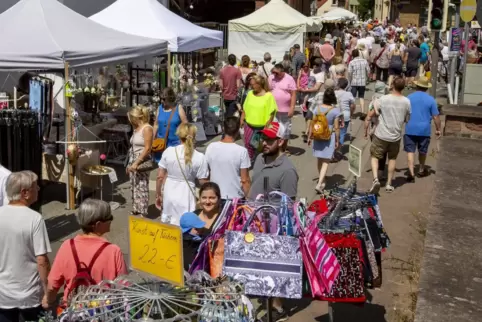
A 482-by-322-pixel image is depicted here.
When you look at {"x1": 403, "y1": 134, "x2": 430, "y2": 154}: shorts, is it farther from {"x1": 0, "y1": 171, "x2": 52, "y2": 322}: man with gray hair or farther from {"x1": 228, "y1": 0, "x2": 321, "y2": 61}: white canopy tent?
{"x1": 228, "y1": 0, "x2": 321, "y2": 61}: white canopy tent

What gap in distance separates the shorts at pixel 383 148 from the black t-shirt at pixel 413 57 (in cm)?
1132

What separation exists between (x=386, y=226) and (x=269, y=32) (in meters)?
15.5

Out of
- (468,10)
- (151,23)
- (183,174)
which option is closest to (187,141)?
(183,174)

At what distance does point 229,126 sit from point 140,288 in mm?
3168

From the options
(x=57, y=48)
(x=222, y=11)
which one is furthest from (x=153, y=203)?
(x=222, y=11)

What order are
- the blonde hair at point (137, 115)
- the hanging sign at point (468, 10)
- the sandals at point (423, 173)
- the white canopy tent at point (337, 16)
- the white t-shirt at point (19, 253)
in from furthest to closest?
the white canopy tent at point (337, 16), the hanging sign at point (468, 10), the sandals at point (423, 173), the blonde hair at point (137, 115), the white t-shirt at point (19, 253)

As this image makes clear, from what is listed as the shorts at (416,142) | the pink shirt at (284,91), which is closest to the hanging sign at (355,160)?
the shorts at (416,142)

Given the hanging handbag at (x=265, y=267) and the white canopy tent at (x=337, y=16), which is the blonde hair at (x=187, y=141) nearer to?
the hanging handbag at (x=265, y=267)

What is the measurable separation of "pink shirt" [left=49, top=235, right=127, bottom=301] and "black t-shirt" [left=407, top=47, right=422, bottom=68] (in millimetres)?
17787

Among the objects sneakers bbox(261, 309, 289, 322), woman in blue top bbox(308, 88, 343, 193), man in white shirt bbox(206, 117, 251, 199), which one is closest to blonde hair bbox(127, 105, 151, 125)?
man in white shirt bbox(206, 117, 251, 199)

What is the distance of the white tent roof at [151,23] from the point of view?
42.7 ft

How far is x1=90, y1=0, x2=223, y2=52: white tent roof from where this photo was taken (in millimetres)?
13000

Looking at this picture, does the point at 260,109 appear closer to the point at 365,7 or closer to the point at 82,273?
the point at 82,273

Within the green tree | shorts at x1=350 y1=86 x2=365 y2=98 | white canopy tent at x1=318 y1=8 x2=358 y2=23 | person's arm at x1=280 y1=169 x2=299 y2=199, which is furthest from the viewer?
the green tree
